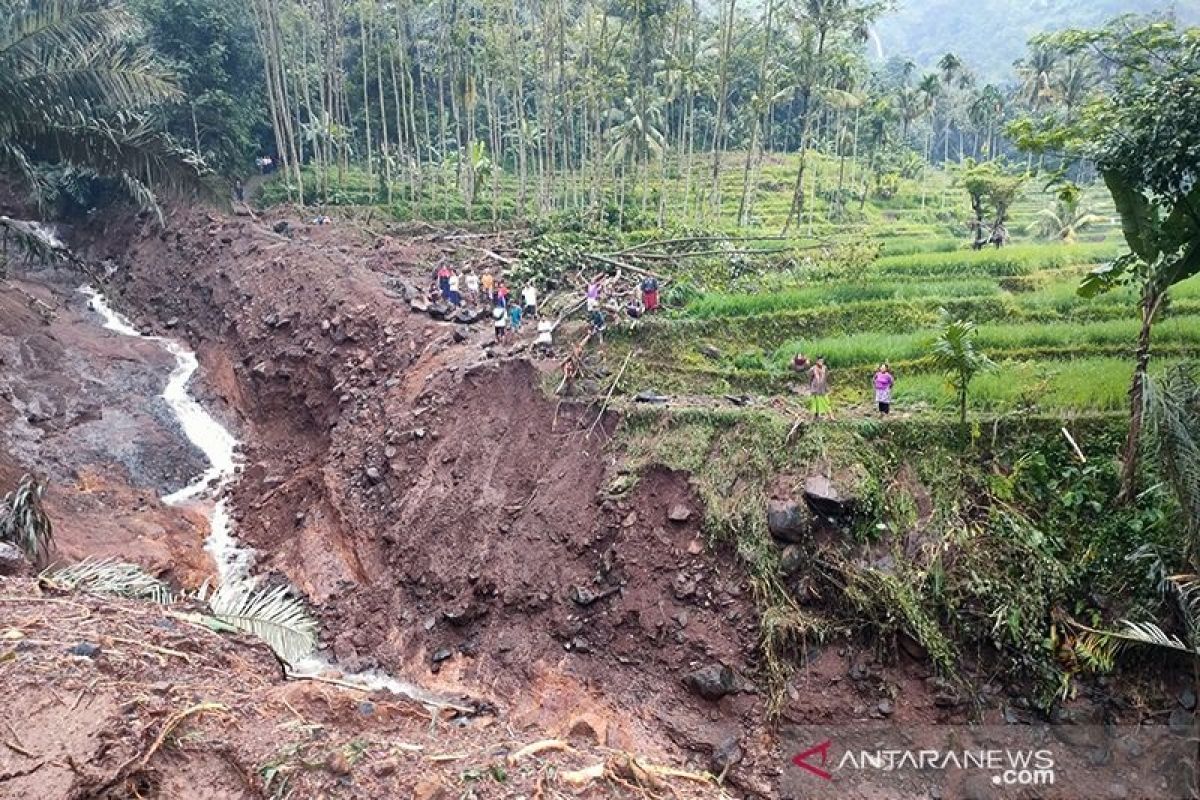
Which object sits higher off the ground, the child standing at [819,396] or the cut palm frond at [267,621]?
the child standing at [819,396]

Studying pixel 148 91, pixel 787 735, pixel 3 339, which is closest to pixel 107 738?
pixel 787 735

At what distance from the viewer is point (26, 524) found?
28.5ft

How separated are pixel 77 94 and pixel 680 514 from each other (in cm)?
979

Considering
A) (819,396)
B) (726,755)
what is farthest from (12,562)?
(819,396)

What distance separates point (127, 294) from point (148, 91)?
49.6ft

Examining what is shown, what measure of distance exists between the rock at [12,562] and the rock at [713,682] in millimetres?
7313

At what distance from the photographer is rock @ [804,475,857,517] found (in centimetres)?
1016

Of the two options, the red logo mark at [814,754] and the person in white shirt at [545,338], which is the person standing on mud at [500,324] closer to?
the person in white shirt at [545,338]

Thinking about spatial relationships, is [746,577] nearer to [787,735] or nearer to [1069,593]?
[787,735]

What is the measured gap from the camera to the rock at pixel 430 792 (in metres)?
4.41

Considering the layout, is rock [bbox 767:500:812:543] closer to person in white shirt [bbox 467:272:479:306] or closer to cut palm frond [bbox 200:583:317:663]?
cut palm frond [bbox 200:583:317:663]

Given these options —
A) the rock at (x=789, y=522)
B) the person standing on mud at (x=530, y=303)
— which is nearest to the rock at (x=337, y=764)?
the rock at (x=789, y=522)

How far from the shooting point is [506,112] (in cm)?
4109

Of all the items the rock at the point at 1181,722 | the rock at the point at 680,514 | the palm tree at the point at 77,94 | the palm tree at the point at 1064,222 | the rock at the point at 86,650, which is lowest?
the rock at the point at 1181,722
